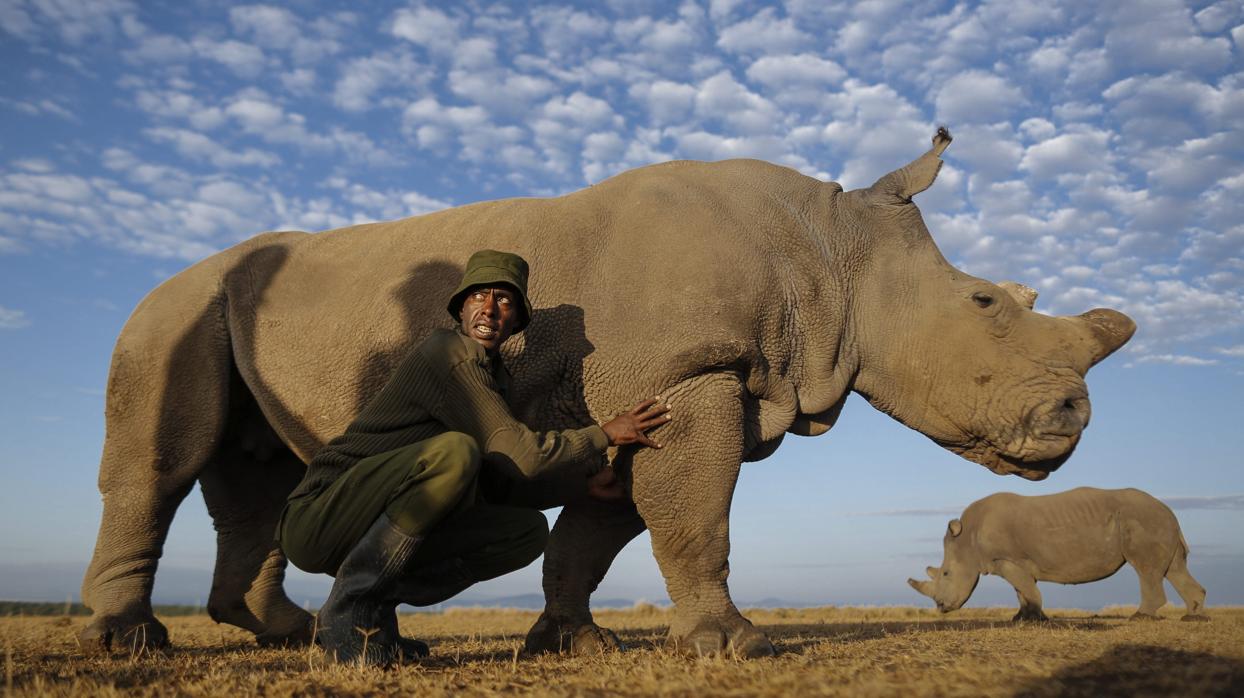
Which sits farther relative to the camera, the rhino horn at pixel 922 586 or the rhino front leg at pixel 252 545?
the rhino horn at pixel 922 586

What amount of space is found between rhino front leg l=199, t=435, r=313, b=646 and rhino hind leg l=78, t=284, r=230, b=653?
636 mm

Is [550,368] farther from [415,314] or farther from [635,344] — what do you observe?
[415,314]

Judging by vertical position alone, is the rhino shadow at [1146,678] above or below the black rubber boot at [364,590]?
below

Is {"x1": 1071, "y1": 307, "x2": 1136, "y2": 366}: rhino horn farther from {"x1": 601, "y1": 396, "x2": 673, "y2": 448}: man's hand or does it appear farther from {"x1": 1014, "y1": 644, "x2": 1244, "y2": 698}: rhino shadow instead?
{"x1": 601, "y1": 396, "x2": 673, "y2": 448}: man's hand

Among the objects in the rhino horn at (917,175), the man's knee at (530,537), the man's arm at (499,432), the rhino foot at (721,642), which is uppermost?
the rhino horn at (917,175)

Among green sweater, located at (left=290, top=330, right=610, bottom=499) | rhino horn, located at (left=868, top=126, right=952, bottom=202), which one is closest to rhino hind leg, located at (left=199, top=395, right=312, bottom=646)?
green sweater, located at (left=290, top=330, right=610, bottom=499)

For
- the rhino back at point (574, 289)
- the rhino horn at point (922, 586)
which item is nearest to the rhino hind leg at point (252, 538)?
the rhino back at point (574, 289)

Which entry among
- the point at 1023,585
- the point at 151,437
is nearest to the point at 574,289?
the point at 151,437

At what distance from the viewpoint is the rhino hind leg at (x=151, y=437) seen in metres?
5.44

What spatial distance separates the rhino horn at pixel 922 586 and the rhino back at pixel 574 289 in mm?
8516

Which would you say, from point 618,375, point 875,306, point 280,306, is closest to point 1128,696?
point 618,375

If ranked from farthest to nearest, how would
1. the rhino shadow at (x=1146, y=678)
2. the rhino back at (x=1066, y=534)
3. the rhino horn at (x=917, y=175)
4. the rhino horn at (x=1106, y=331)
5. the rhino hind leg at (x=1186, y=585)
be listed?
the rhino back at (x=1066, y=534), the rhino hind leg at (x=1186, y=585), the rhino horn at (x=917, y=175), the rhino horn at (x=1106, y=331), the rhino shadow at (x=1146, y=678)

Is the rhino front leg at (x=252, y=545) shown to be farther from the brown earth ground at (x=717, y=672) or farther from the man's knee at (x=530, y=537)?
the man's knee at (x=530, y=537)

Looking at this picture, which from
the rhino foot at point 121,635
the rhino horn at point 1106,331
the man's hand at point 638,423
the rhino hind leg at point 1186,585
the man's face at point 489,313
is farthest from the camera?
the rhino hind leg at point 1186,585
